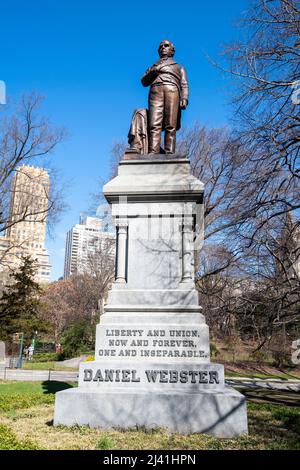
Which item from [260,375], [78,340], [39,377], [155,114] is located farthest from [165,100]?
[78,340]

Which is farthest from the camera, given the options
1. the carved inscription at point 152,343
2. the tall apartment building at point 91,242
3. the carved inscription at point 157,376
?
the tall apartment building at point 91,242

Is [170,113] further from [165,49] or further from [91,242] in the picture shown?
[91,242]

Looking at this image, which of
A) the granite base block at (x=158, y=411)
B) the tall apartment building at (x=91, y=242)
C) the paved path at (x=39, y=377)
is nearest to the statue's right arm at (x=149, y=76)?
the granite base block at (x=158, y=411)

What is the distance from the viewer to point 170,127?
10.1m

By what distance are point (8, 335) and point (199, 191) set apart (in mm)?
31362

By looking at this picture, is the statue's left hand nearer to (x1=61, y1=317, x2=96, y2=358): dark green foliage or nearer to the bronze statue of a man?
the bronze statue of a man

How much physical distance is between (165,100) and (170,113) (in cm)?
36

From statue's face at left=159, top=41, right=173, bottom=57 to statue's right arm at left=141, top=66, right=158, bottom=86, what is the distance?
0.62 meters

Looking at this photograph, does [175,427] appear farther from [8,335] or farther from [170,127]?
[8,335]

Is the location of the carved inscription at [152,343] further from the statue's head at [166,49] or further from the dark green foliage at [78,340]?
the dark green foliage at [78,340]

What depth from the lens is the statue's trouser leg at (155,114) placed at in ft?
32.9

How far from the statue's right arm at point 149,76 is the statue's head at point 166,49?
624 millimetres

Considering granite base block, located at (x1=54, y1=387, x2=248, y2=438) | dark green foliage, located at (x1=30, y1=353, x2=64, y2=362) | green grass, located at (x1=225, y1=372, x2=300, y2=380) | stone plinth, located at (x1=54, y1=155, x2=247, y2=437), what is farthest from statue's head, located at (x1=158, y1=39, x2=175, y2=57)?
dark green foliage, located at (x1=30, y1=353, x2=64, y2=362)

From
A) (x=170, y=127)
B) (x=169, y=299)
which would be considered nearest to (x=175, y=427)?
(x=169, y=299)
